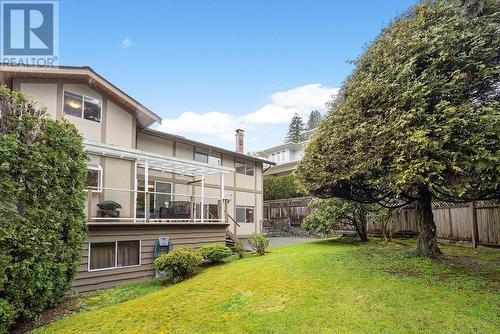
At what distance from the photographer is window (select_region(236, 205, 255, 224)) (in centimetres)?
1936

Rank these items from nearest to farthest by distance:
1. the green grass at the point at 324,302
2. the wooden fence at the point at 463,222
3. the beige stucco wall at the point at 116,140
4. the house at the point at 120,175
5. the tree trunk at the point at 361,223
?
1. the green grass at the point at 324,302
2. the house at the point at 120,175
3. the wooden fence at the point at 463,222
4. the beige stucco wall at the point at 116,140
5. the tree trunk at the point at 361,223

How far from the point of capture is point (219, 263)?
36.7 feet

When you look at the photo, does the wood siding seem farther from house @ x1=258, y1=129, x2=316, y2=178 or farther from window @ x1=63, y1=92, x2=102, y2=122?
house @ x1=258, y1=129, x2=316, y2=178

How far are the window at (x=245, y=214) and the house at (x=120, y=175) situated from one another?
3.59 metres

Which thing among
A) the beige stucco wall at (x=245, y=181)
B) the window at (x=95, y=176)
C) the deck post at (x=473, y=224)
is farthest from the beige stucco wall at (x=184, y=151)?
the deck post at (x=473, y=224)

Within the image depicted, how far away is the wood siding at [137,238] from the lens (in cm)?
909

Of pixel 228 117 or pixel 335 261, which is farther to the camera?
pixel 228 117

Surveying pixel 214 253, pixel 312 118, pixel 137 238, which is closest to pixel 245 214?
pixel 214 253

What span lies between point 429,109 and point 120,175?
11.4 meters

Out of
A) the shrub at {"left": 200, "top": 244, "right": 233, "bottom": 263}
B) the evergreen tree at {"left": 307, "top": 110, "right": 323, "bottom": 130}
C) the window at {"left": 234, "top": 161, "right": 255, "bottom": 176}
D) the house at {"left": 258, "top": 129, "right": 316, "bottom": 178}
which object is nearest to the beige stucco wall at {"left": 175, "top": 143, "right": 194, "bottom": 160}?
the window at {"left": 234, "top": 161, "right": 255, "bottom": 176}

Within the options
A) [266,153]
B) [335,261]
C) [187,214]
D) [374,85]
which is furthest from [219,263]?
[266,153]

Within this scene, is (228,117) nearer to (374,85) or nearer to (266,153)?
(266,153)

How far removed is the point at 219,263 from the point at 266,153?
2858cm

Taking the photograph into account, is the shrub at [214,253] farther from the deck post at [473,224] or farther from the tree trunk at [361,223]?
the deck post at [473,224]
